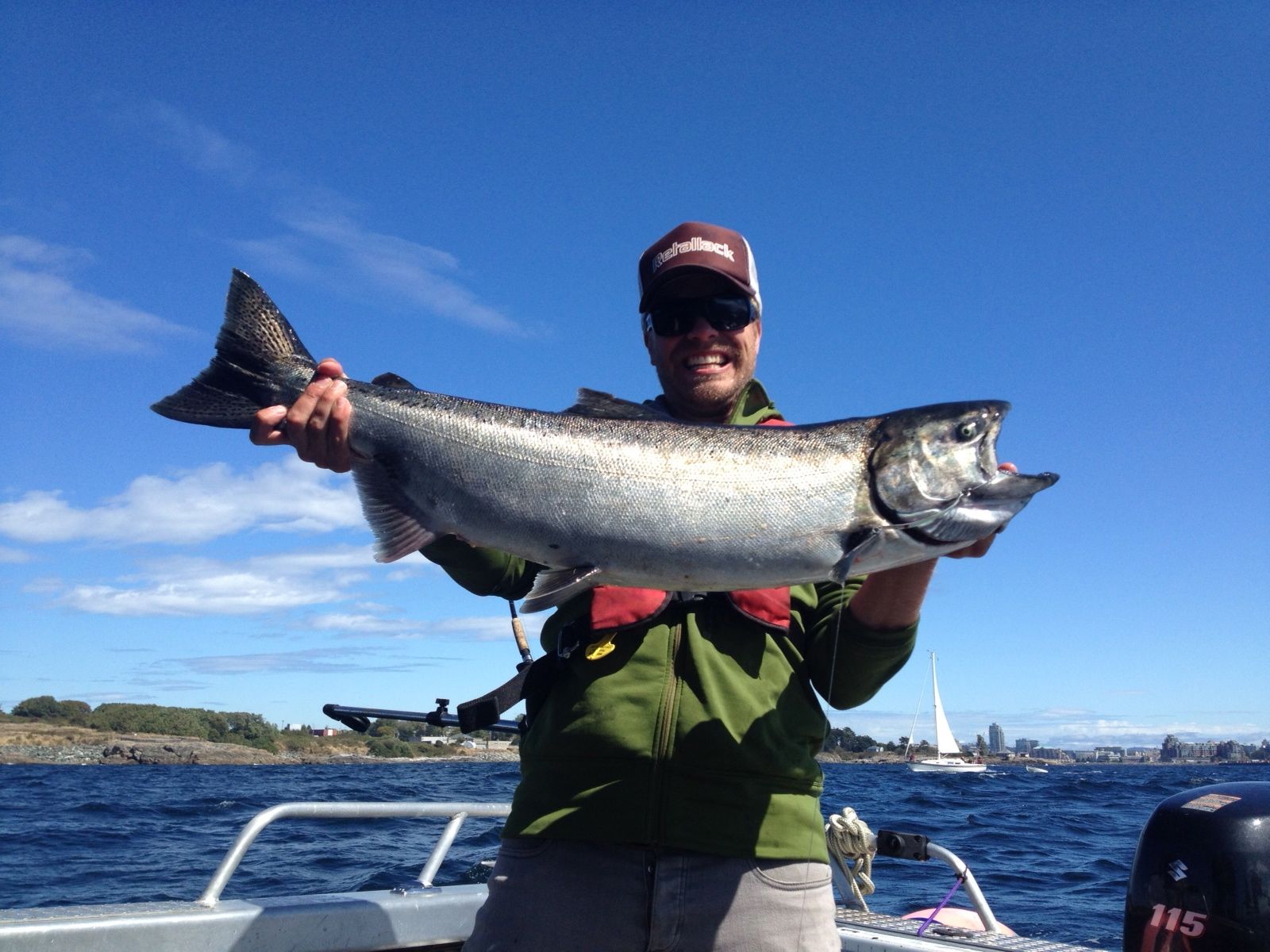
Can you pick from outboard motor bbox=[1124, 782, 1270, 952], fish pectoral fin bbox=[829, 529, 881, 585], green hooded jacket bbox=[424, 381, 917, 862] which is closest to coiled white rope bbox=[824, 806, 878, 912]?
outboard motor bbox=[1124, 782, 1270, 952]

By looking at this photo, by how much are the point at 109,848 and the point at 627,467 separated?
79.1 feet

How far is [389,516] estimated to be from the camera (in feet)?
12.1

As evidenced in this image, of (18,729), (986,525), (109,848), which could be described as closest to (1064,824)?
(109,848)

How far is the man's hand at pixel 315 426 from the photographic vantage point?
374 cm

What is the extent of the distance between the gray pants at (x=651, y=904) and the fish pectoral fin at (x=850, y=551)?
1.01 meters

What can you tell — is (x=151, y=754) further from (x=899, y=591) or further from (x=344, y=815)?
(x=899, y=591)

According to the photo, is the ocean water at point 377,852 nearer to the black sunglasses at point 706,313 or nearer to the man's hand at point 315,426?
the man's hand at point 315,426

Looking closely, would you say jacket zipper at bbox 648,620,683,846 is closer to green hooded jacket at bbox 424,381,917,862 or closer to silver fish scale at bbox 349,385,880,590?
green hooded jacket at bbox 424,381,917,862

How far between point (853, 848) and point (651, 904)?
14.0ft

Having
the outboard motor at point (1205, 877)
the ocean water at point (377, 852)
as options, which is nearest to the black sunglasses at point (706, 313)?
the outboard motor at point (1205, 877)

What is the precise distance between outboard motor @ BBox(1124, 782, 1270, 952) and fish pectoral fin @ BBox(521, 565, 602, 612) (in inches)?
155

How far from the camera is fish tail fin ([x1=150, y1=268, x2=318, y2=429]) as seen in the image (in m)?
3.87

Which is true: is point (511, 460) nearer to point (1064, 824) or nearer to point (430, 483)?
point (430, 483)

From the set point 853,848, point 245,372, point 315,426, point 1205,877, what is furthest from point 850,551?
point 853,848
